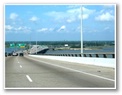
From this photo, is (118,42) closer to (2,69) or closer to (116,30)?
(116,30)

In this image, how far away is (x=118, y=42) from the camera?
11008 millimetres

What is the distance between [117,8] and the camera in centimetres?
1100

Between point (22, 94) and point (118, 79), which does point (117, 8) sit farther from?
Result: point (22, 94)

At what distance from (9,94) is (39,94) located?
1.00 metres

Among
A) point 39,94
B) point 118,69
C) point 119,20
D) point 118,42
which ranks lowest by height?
point 39,94

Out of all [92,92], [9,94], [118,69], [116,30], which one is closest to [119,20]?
[116,30]

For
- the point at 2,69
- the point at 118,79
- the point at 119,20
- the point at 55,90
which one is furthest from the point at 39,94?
the point at 119,20

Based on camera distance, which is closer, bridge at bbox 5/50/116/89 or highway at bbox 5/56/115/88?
highway at bbox 5/56/115/88

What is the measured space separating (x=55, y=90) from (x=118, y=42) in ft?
9.17

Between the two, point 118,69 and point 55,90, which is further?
point 118,69

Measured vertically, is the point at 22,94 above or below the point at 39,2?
below

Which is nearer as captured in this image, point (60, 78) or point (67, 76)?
point (60, 78)

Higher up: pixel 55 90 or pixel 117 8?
pixel 117 8

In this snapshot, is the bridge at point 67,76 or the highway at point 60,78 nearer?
the highway at point 60,78
